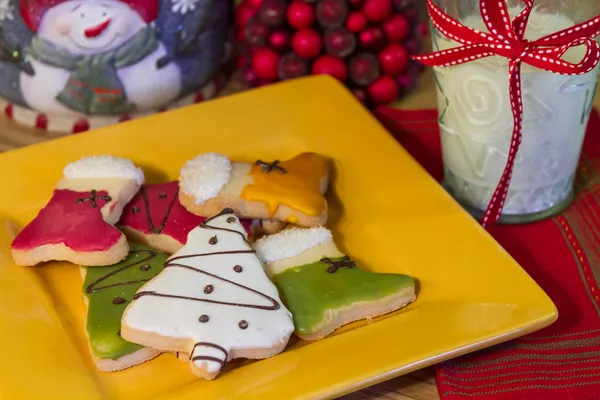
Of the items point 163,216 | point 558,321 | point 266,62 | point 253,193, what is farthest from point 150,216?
point 558,321

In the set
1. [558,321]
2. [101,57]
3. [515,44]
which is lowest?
[558,321]

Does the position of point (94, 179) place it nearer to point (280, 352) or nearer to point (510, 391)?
point (280, 352)

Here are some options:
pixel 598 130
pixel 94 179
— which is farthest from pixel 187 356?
pixel 598 130

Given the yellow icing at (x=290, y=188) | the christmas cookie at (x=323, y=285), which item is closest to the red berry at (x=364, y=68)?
the yellow icing at (x=290, y=188)

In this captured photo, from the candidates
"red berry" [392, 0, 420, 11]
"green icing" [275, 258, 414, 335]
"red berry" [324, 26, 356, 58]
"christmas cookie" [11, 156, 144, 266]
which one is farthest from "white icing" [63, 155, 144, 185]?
"red berry" [392, 0, 420, 11]

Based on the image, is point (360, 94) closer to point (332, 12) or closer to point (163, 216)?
point (332, 12)
